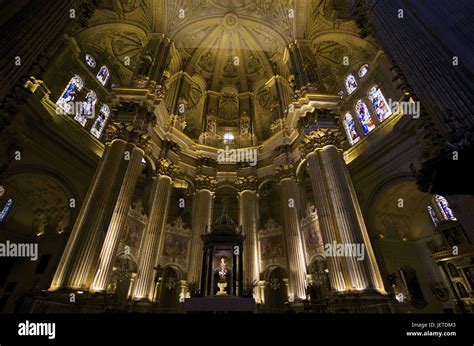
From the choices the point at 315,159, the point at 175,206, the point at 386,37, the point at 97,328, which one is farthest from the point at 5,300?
the point at 386,37

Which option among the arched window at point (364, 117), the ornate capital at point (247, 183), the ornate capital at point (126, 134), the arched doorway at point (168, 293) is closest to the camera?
the ornate capital at point (126, 134)

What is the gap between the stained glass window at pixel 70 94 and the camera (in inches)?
584

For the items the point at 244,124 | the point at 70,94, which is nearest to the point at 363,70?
the point at 244,124

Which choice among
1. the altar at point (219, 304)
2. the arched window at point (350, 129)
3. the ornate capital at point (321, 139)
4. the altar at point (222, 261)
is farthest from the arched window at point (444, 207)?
the altar at point (219, 304)

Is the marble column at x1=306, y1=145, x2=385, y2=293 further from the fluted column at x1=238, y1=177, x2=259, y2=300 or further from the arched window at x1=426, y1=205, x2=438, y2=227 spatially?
the arched window at x1=426, y1=205, x2=438, y2=227

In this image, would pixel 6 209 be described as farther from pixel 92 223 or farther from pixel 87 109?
pixel 92 223

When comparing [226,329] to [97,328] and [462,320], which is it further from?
[462,320]

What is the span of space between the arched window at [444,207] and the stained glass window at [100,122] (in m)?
23.3

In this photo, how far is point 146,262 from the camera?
1265 cm

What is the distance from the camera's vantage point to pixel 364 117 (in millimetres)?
17266

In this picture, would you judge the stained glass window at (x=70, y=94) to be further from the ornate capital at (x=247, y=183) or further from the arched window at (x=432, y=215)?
the arched window at (x=432, y=215)

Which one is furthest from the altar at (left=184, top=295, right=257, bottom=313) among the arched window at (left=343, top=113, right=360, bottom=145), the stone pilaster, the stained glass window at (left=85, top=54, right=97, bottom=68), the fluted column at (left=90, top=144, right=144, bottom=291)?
the stained glass window at (left=85, top=54, right=97, bottom=68)

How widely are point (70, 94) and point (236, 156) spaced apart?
12606 mm

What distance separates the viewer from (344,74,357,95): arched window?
19166mm
